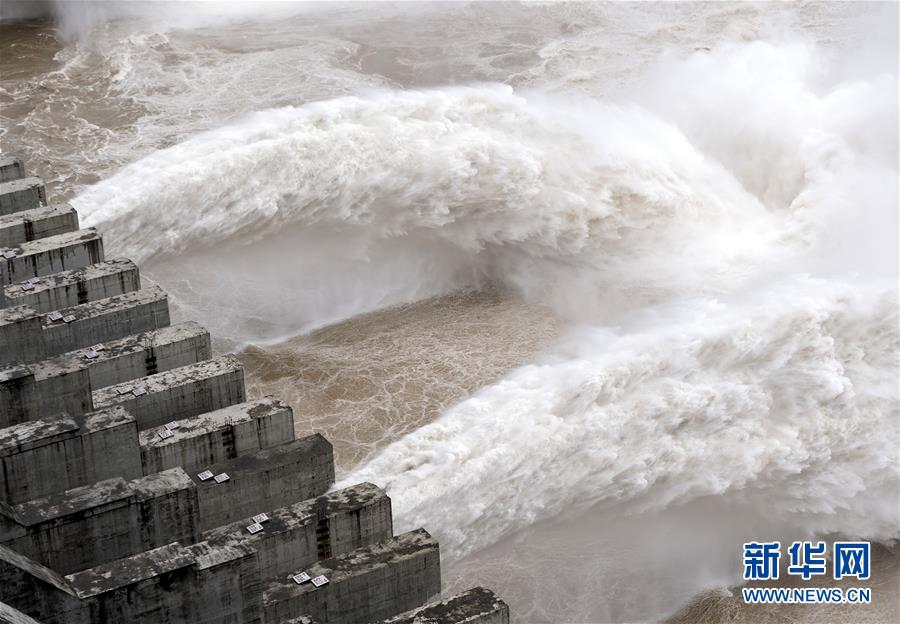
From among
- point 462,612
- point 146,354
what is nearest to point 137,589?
point 462,612

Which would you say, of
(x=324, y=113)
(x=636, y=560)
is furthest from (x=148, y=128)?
(x=636, y=560)

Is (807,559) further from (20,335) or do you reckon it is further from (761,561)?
(20,335)

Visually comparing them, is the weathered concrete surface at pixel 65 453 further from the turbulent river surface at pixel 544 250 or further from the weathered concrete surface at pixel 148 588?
the turbulent river surface at pixel 544 250

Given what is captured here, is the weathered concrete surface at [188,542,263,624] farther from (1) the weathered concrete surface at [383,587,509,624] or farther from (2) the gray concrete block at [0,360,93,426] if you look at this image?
(2) the gray concrete block at [0,360,93,426]

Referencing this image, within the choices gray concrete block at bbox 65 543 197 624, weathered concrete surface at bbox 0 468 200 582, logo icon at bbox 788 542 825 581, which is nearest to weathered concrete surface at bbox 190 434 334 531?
weathered concrete surface at bbox 0 468 200 582

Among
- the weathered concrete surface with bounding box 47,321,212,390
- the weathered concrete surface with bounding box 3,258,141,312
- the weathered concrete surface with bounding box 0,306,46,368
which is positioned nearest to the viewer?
the weathered concrete surface with bounding box 0,306,46,368

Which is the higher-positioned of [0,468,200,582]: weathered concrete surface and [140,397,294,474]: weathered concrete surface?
[140,397,294,474]: weathered concrete surface
